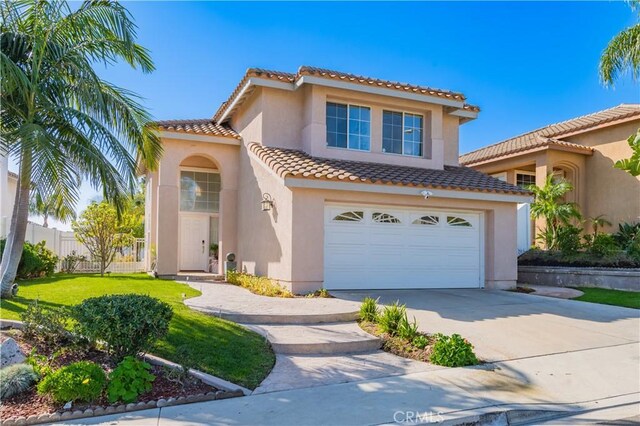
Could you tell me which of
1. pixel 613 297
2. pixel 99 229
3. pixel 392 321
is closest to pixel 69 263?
pixel 99 229

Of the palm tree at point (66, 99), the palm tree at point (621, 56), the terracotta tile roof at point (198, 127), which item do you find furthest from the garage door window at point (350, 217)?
the palm tree at point (621, 56)

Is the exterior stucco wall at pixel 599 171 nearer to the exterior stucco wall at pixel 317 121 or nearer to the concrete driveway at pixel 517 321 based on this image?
the exterior stucco wall at pixel 317 121

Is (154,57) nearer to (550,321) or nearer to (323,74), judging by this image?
(323,74)

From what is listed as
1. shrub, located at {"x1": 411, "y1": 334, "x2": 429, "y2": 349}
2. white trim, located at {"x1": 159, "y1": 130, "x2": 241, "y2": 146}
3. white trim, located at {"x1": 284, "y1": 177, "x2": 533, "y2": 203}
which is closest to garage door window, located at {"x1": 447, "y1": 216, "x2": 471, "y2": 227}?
white trim, located at {"x1": 284, "y1": 177, "x2": 533, "y2": 203}

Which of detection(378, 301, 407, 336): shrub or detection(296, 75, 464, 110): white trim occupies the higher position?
detection(296, 75, 464, 110): white trim

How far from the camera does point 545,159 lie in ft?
65.6

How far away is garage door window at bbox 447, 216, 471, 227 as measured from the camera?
46.1 ft

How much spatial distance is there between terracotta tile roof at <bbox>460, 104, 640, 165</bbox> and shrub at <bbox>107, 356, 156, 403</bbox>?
1960 centimetres

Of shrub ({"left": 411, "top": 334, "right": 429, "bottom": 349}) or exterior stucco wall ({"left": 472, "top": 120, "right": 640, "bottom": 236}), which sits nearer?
shrub ({"left": 411, "top": 334, "right": 429, "bottom": 349})

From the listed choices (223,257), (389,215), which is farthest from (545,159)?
(223,257)

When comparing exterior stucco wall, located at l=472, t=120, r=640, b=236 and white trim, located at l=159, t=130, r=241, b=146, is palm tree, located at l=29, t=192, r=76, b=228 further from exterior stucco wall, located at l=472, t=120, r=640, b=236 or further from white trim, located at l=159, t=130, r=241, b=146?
exterior stucco wall, located at l=472, t=120, r=640, b=236

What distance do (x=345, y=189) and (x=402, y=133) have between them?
463 cm

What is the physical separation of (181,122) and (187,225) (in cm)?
452

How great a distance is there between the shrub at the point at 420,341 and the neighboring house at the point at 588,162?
49.8ft
